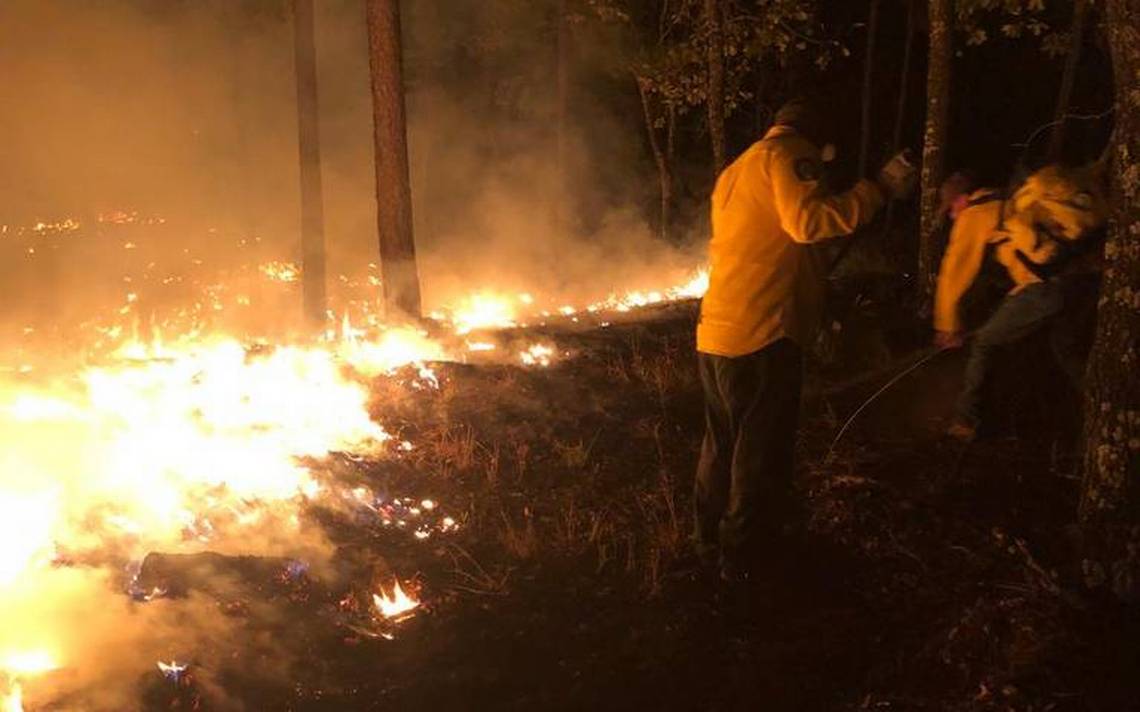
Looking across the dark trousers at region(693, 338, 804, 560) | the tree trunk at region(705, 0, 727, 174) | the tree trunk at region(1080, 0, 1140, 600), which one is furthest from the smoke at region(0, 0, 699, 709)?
the tree trunk at region(705, 0, 727, 174)

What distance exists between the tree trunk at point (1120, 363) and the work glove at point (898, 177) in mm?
844

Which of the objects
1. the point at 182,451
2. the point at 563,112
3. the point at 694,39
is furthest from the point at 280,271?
the point at 182,451

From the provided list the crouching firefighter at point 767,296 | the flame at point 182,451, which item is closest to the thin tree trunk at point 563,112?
the flame at point 182,451

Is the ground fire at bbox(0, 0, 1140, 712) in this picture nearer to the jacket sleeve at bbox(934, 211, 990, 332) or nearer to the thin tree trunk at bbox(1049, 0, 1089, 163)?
the jacket sleeve at bbox(934, 211, 990, 332)

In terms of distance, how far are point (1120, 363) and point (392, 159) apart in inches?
319

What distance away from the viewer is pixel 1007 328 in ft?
17.8

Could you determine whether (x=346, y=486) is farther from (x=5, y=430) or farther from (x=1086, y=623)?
(x=1086, y=623)

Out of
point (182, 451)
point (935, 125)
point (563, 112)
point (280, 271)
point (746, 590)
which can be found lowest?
point (746, 590)

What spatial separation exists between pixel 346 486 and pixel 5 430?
103 inches

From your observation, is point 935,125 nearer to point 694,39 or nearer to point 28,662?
point 694,39

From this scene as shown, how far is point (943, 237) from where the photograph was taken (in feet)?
29.5

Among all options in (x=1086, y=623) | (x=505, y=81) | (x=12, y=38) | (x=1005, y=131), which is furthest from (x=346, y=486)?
(x=1005, y=131)

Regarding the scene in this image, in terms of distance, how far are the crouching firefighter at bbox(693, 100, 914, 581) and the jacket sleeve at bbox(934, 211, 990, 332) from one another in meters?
1.46

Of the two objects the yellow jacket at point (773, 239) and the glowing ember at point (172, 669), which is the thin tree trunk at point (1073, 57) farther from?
the glowing ember at point (172, 669)
